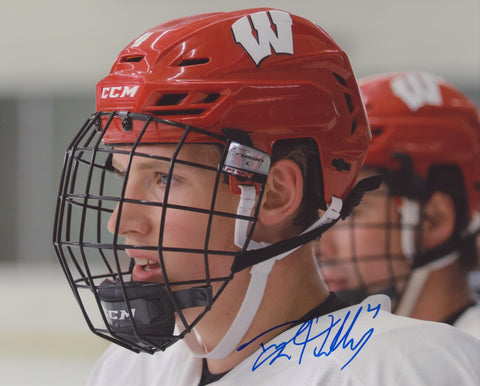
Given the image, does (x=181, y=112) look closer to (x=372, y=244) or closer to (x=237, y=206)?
(x=237, y=206)

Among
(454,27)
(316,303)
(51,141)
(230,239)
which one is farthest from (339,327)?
(454,27)

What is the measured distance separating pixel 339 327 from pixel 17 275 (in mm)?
4180

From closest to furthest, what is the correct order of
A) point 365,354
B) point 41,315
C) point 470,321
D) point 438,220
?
1. point 365,354
2. point 470,321
3. point 438,220
4. point 41,315

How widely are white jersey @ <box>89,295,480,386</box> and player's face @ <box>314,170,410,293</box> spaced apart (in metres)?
0.73

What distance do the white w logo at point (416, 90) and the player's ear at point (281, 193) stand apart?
0.94m

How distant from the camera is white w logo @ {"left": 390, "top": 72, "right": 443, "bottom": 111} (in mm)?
2008

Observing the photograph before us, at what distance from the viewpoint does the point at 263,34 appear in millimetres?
1145

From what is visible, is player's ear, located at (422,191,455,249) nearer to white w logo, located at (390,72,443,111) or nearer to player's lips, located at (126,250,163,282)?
white w logo, located at (390,72,443,111)

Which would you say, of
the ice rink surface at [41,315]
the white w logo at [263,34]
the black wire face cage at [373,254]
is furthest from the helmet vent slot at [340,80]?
the ice rink surface at [41,315]

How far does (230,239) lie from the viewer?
1.14 m

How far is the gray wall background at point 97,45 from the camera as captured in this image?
4539mm
